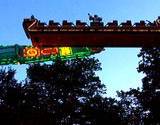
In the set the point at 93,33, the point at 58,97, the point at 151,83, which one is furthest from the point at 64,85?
the point at 93,33

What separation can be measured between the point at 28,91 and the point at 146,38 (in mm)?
13172

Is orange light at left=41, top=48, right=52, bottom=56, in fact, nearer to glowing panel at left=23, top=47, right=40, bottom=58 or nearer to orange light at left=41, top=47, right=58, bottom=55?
orange light at left=41, top=47, right=58, bottom=55

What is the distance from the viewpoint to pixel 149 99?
3703cm

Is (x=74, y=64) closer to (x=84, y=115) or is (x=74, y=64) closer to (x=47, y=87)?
(x=47, y=87)

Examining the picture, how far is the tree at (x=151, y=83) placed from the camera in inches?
1401

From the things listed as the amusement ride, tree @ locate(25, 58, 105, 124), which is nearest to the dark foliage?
tree @ locate(25, 58, 105, 124)

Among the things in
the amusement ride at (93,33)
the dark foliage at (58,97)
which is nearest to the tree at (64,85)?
the dark foliage at (58,97)

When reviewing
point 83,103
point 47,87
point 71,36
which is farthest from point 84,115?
point 71,36

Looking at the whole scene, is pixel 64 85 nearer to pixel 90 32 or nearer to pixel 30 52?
pixel 30 52

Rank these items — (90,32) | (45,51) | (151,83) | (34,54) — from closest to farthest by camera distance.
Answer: (90,32) → (151,83) → (45,51) → (34,54)

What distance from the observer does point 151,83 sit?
38.3 meters

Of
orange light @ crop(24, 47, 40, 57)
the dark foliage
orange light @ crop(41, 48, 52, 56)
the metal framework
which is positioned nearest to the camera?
the metal framework

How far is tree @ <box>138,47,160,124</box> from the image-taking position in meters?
35.6

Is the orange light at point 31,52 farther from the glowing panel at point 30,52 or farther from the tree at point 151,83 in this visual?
the tree at point 151,83
